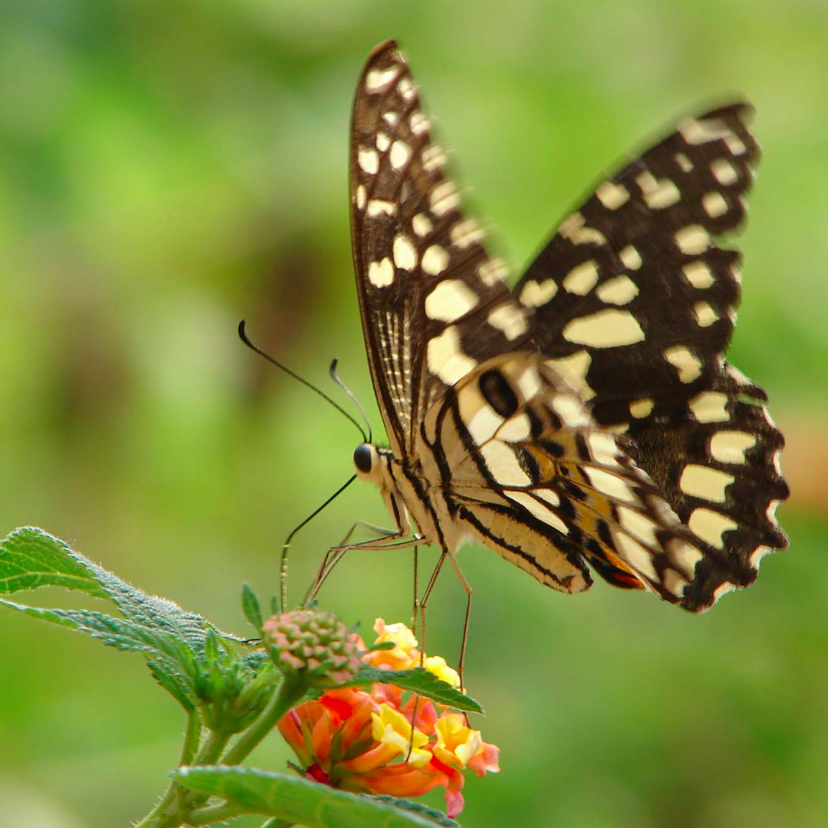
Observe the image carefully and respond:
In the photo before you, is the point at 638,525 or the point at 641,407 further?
the point at 641,407

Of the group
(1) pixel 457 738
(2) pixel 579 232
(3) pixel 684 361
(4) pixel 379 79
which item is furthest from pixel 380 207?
(1) pixel 457 738

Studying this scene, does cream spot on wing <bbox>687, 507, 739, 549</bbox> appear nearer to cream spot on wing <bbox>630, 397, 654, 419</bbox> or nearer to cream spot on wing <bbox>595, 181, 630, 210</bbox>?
cream spot on wing <bbox>630, 397, 654, 419</bbox>

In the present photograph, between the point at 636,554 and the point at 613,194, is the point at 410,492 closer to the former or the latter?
the point at 636,554

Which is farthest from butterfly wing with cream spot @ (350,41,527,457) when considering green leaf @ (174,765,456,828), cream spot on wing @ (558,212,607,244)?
green leaf @ (174,765,456,828)

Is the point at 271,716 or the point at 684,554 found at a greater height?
the point at 684,554

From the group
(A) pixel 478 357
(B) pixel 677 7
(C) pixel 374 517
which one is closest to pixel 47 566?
(A) pixel 478 357

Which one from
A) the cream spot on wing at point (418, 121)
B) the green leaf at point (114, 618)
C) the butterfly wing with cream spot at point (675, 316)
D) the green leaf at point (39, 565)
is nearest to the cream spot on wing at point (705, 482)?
the butterfly wing with cream spot at point (675, 316)

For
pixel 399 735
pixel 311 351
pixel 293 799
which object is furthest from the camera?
pixel 311 351
